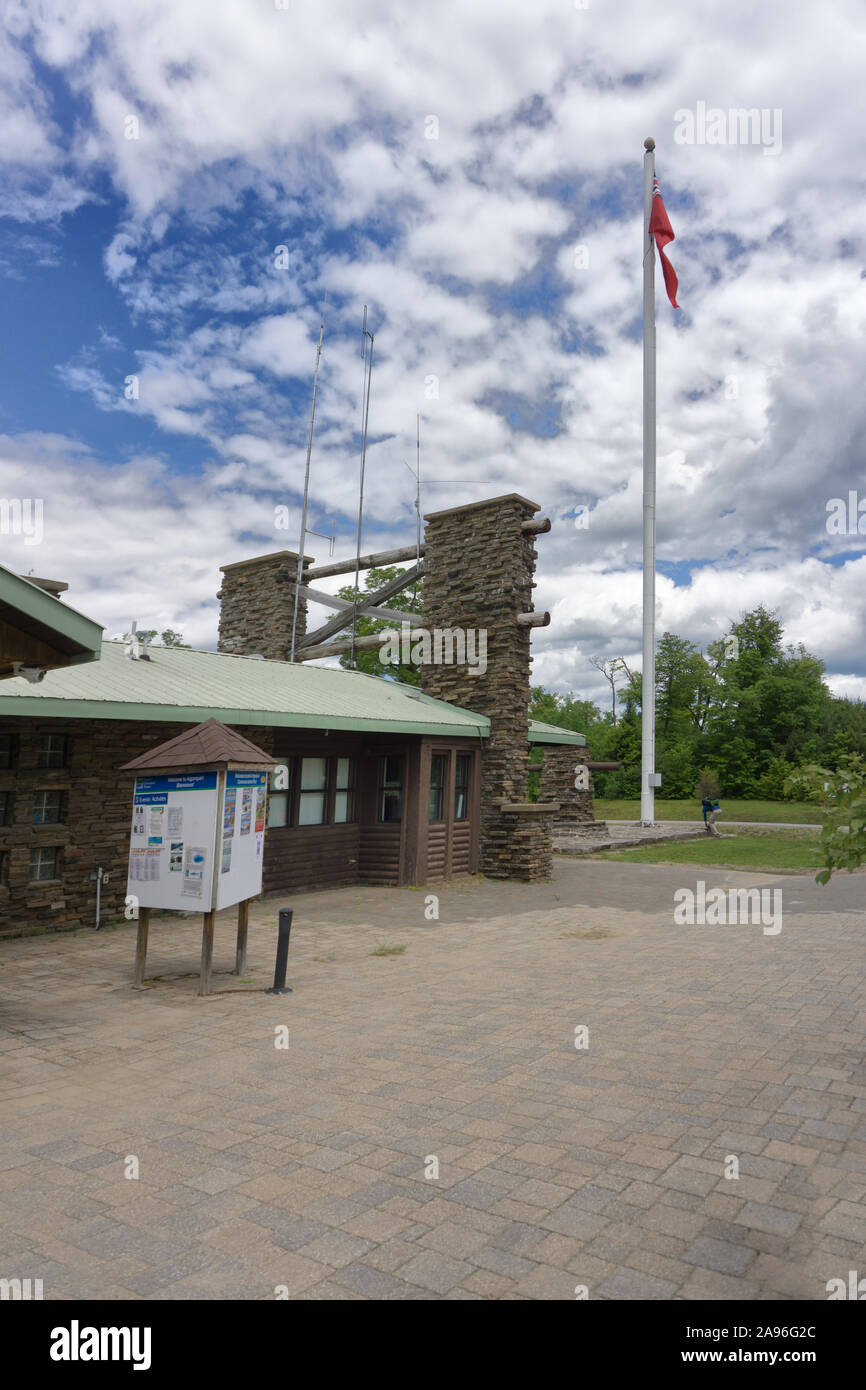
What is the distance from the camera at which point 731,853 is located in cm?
2122

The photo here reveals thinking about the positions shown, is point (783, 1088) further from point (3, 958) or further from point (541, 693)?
point (541, 693)

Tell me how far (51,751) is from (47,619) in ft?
15.3

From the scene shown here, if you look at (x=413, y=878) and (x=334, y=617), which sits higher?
(x=334, y=617)

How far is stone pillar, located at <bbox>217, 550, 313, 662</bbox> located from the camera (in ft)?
68.5

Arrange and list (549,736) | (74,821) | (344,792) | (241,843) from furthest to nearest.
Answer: (549,736)
(344,792)
(74,821)
(241,843)

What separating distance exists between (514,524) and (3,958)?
11.5 metres

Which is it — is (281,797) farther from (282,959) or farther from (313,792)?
(282,959)

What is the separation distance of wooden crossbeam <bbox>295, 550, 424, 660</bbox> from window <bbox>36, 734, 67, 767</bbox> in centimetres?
885

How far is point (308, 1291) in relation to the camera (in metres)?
3.13

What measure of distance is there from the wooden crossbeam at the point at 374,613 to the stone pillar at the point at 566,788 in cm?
989

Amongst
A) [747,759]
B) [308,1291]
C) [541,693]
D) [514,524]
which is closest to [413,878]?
[514,524]

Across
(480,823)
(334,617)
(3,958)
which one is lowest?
(3,958)

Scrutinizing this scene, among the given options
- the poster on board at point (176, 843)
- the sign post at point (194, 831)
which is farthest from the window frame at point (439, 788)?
the poster on board at point (176, 843)

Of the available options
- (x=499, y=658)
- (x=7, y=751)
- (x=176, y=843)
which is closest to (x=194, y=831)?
(x=176, y=843)
